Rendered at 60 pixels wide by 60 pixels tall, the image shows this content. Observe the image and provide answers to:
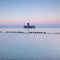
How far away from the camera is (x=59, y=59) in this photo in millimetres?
8695

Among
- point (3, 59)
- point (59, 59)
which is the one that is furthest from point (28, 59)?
point (59, 59)

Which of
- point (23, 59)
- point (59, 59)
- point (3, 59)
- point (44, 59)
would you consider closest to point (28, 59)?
point (23, 59)

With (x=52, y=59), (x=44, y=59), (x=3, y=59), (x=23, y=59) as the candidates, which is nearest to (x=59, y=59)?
(x=52, y=59)

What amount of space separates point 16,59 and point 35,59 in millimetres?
1398

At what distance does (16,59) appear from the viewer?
845cm

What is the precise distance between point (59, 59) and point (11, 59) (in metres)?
3.58

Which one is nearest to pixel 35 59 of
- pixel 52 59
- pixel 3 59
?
pixel 52 59

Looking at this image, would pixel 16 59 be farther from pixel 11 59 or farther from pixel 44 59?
pixel 44 59

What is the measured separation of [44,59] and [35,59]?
69 cm

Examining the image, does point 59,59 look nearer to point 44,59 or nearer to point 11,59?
point 44,59

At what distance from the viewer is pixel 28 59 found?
28.0ft

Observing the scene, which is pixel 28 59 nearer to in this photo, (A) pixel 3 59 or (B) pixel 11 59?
(B) pixel 11 59

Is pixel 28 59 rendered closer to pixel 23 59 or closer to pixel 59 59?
pixel 23 59

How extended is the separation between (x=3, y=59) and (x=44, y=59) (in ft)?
9.88
